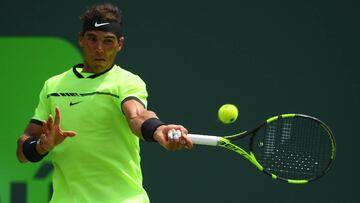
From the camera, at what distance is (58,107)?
374 cm

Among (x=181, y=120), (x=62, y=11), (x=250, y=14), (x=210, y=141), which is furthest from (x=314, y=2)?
(x=210, y=141)

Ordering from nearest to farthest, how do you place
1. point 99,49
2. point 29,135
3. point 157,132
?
1. point 157,132
2. point 99,49
3. point 29,135

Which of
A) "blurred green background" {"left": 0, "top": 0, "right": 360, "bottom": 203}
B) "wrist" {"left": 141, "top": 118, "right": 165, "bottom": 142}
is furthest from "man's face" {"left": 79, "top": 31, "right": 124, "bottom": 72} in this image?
"blurred green background" {"left": 0, "top": 0, "right": 360, "bottom": 203}

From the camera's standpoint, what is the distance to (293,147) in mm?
4461

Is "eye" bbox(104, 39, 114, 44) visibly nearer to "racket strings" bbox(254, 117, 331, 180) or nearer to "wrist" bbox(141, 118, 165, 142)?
"wrist" bbox(141, 118, 165, 142)

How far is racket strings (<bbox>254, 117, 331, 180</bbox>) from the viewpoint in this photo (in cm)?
439

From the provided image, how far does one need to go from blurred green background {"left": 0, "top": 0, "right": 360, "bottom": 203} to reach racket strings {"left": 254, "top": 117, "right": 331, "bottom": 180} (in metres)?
1.25

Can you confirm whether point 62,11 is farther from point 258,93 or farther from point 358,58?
point 358,58

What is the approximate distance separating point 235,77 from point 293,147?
157cm

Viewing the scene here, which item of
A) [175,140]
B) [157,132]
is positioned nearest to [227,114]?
[157,132]

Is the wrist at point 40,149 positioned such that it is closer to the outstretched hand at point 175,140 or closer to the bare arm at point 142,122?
the bare arm at point 142,122

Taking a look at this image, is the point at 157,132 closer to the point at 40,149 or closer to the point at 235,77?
the point at 40,149

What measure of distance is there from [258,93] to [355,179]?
90 cm

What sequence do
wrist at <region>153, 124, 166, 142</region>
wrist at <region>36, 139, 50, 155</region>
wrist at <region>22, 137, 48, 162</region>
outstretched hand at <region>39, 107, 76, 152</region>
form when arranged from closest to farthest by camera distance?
wrist at <region>153, 124, 166, 142</region> < outstretched hand at <region>39, 107, 76, 152</region> < wrist at <region>36, 139, 50, 155</region> < wrist at <region>22, 137, 48, 162</region>
